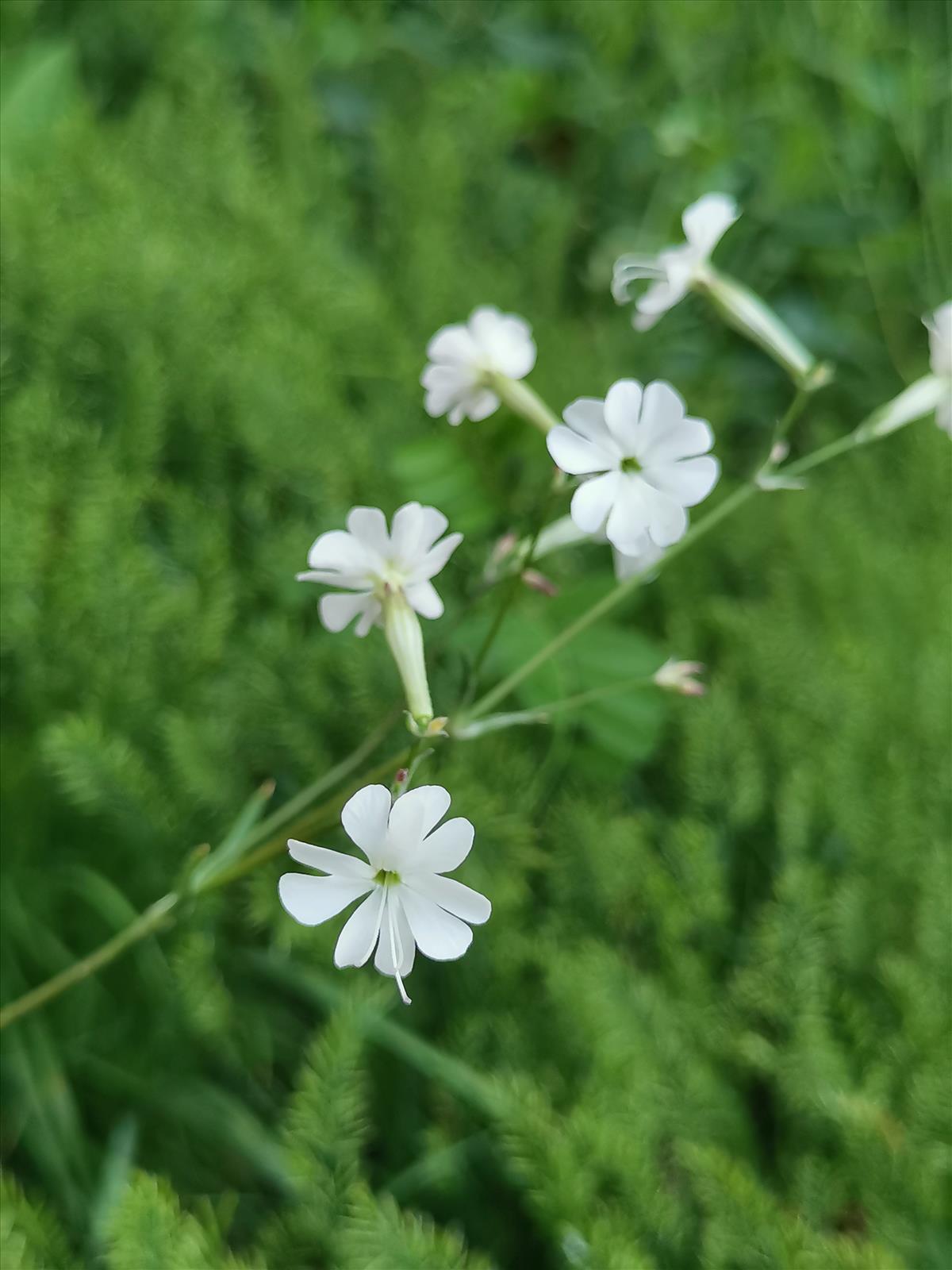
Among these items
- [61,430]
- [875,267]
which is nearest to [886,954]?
[61,430]

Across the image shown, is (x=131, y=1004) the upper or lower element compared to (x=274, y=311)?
lower

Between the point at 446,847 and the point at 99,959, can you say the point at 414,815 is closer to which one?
the point at 446,847

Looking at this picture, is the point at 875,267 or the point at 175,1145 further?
the point at 875,267

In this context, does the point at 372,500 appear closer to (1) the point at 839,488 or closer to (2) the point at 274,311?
(2) the point at 274,311

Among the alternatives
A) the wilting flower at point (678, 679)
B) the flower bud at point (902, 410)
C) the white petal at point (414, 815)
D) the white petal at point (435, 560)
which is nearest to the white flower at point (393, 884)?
the white petal at point (414, 815)

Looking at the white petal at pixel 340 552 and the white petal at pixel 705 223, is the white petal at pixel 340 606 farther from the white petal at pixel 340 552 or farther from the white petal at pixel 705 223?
the white petal at pixel 705 223

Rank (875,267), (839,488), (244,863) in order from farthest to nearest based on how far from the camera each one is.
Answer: (875,267), (839,488), (244,863)

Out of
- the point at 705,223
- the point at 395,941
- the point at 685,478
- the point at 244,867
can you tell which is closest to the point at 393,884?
the point at 395,941

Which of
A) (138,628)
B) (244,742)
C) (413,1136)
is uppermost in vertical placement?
(138,628)
